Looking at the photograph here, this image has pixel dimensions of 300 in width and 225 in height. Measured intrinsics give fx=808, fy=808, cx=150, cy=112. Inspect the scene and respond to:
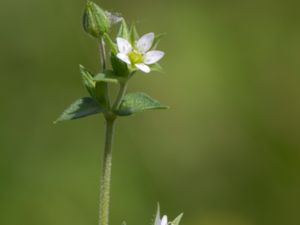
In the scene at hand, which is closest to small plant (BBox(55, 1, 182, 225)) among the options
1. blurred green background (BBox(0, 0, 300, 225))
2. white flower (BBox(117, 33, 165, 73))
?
white flower (BBox(117, 33, 165, 73))

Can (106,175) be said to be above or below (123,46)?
below

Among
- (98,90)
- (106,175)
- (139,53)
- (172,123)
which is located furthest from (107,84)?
(172,123)

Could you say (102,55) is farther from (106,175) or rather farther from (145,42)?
(106,175)

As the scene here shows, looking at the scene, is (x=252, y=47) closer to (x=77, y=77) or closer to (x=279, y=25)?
(x=279, y=25)

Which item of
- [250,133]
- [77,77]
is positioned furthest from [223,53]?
[77,77]

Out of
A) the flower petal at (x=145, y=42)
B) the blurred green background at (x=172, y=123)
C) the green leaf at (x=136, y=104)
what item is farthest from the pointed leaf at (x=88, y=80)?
the blurred green background at (x=172, y=123)

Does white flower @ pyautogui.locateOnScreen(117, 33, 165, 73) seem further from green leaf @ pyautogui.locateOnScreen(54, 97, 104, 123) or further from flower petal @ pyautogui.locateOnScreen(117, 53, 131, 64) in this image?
green leaf @ pyautogui.locateOnScreen(54, 97, 104, 123)
